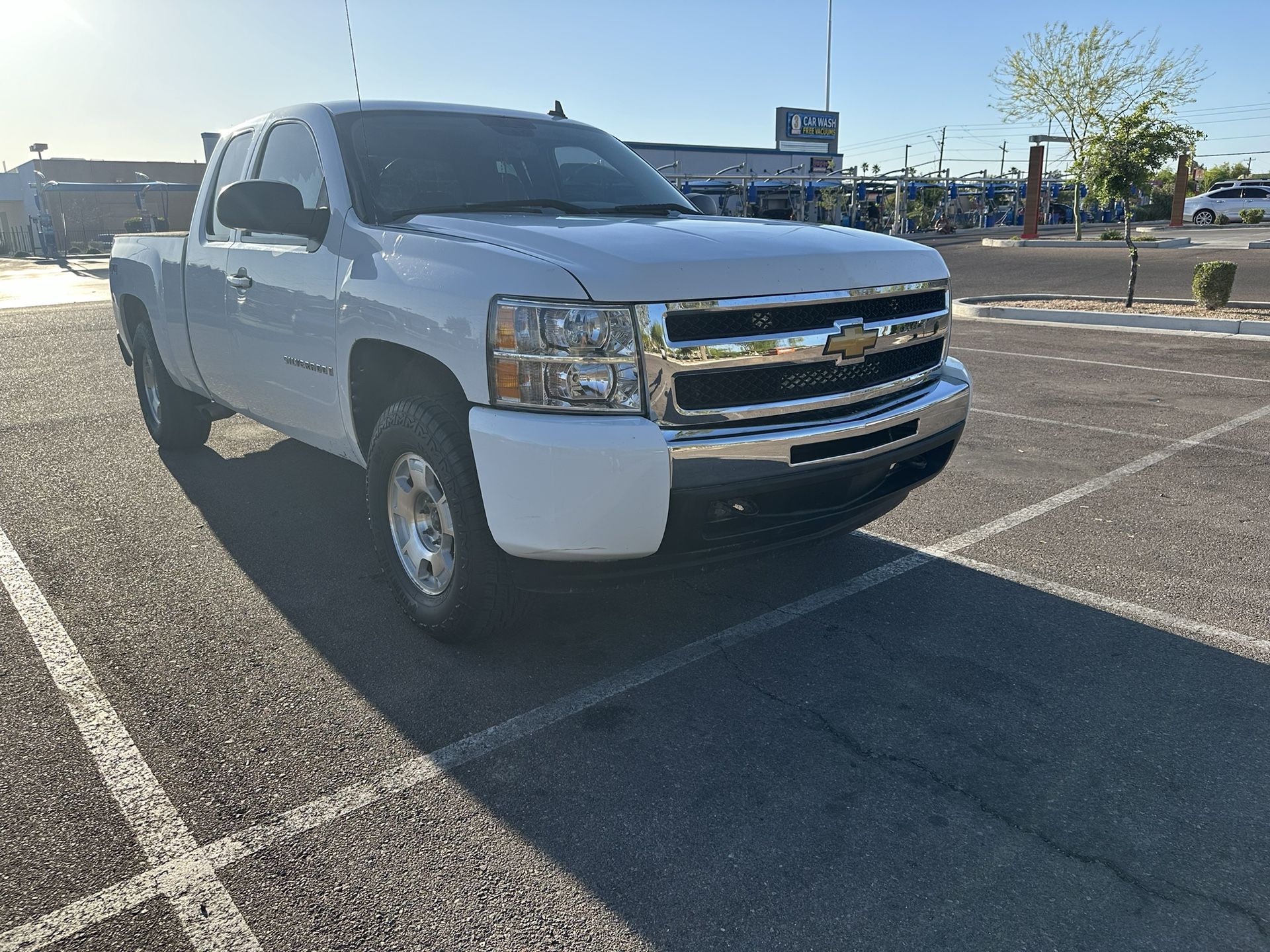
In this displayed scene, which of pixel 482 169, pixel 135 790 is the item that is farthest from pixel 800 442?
pixel 135 790

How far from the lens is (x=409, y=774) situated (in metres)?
2.86

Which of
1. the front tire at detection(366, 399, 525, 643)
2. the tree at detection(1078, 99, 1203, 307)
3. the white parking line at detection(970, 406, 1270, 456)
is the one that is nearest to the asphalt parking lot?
the front tire at detection(366, 399, 525, 643)

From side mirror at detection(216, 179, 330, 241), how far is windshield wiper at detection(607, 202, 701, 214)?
1173 millimetres

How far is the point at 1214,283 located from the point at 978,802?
13.5 metres

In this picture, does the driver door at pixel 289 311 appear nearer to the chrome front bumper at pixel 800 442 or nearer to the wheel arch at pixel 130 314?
the chrome front bumper at pixel 800 442

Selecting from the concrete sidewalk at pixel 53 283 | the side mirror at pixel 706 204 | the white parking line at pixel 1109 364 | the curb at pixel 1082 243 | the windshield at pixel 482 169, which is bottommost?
the concrete sidewalk at pixel 53 283

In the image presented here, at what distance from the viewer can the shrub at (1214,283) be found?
1363 cm

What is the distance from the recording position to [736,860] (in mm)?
2455

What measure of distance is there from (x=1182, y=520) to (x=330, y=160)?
14.4 feet

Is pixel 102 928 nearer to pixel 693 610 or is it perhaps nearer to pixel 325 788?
pixel 325 788

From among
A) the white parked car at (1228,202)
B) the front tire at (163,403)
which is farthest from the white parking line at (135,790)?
the white parked car at (1228,202)

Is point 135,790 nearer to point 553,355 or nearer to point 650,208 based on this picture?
point 553,355

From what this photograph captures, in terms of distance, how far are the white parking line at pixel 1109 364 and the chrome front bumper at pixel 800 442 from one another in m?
6.72

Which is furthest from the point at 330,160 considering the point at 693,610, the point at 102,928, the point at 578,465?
the point at 102,928
